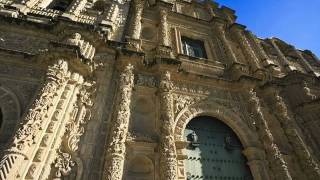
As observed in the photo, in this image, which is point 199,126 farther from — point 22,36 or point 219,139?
point 22,36

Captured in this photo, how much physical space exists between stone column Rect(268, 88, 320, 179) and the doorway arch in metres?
1.13

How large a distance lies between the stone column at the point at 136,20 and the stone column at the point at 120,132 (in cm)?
206

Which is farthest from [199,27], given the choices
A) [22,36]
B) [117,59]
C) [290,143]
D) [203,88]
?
[22,36]

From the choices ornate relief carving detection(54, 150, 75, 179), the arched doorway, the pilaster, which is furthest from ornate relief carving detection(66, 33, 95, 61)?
the arched doorway

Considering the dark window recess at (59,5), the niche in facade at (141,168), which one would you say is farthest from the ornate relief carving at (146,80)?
the dark window recess at (59,5)

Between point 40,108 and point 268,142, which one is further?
point 268,142

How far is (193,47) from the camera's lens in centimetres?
1038

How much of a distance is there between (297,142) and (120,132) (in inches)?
209

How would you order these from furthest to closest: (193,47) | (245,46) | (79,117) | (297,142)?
(245,46) → (193,47) → (297,142) → (79,117)

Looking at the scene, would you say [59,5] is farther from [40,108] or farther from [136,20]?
[40,108]

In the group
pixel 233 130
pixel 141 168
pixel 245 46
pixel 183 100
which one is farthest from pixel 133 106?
pixel 245 46

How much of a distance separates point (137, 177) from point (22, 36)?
5.28 metres

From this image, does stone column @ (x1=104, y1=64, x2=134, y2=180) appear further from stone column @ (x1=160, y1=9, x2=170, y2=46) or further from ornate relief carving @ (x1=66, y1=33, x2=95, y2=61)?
stone column @ (x1=160, y1=9, x2=170, y2=46)

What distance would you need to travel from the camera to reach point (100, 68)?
6789 millimetres
